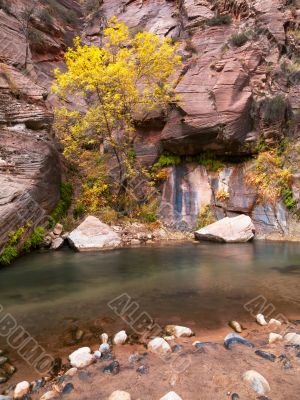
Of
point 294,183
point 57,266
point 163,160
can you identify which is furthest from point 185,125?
point 57,266

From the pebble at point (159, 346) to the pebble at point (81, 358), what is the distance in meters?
0.77

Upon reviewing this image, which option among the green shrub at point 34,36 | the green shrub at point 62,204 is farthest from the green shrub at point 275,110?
the green shrub at point 34,36

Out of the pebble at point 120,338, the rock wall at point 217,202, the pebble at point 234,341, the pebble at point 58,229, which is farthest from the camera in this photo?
the rock wall at point 217,202

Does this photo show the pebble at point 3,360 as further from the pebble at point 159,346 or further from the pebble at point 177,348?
the pebble at point 177,348

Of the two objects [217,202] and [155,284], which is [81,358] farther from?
[217,202]

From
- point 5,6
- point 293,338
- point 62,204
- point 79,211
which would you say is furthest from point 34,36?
point 293,338

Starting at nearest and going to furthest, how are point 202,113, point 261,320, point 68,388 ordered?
point 68,388, point 261,320, point 202,113

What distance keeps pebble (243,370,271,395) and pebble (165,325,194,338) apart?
3.89ft

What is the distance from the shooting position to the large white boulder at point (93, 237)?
11.0m

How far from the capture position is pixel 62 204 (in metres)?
13.5

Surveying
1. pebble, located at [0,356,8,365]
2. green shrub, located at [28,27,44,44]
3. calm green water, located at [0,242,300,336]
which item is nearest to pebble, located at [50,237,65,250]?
calm green water, located at [0,242,300,336]

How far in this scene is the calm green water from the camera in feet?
16.4

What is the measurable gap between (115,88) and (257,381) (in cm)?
1284

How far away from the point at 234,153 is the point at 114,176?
6550 millimetres
